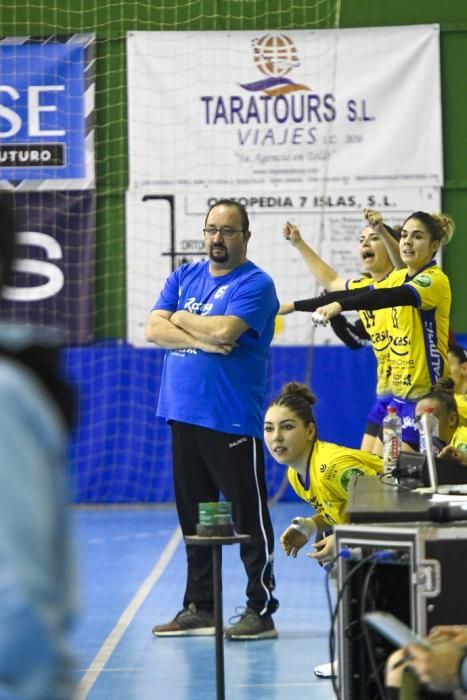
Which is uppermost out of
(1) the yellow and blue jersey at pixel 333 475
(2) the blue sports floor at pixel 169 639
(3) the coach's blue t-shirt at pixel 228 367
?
(3) the coach's blue t-shirt at pixel 228 367

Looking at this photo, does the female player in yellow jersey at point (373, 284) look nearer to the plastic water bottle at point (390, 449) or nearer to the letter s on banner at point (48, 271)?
the plastic water bottle at point (390, 449)

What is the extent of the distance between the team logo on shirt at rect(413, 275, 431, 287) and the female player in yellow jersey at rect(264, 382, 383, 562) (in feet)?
4.07

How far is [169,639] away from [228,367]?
129cm

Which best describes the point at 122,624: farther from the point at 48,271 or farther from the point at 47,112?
the point at 47,112

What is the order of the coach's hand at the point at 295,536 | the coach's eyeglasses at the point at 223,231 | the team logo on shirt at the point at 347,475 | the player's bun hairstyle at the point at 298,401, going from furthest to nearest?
the coach's eyeglasses at the point at 223,231, the player's bun hairstyle at the point at 298,401, the team logo on shirt at the point at 347,475, the coach's hand at the point at 295,536

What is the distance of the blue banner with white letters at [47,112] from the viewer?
11508 mm

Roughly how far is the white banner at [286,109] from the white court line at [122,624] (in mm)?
3710

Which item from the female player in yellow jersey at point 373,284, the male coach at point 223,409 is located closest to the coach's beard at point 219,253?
the male coach at point 223,409

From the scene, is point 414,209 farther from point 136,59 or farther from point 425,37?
point 136,59

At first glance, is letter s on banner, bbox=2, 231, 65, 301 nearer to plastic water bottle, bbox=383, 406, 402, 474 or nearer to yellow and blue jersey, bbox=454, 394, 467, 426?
yellow and blue jersey, bbox=454, 394, 467, 426

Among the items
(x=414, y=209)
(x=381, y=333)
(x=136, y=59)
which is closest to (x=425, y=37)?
(x=414, y=209)

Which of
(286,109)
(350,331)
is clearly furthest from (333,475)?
(286,109)

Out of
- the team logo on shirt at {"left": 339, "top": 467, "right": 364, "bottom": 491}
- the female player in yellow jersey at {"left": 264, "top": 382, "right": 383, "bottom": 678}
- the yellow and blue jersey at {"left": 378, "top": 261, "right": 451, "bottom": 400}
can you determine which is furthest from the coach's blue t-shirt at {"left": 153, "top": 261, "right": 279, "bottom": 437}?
the team logo on shirt at {"left": 339, "top": 467, "right": 364, "bottom": 491}

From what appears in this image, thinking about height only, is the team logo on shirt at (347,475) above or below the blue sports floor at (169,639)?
above
